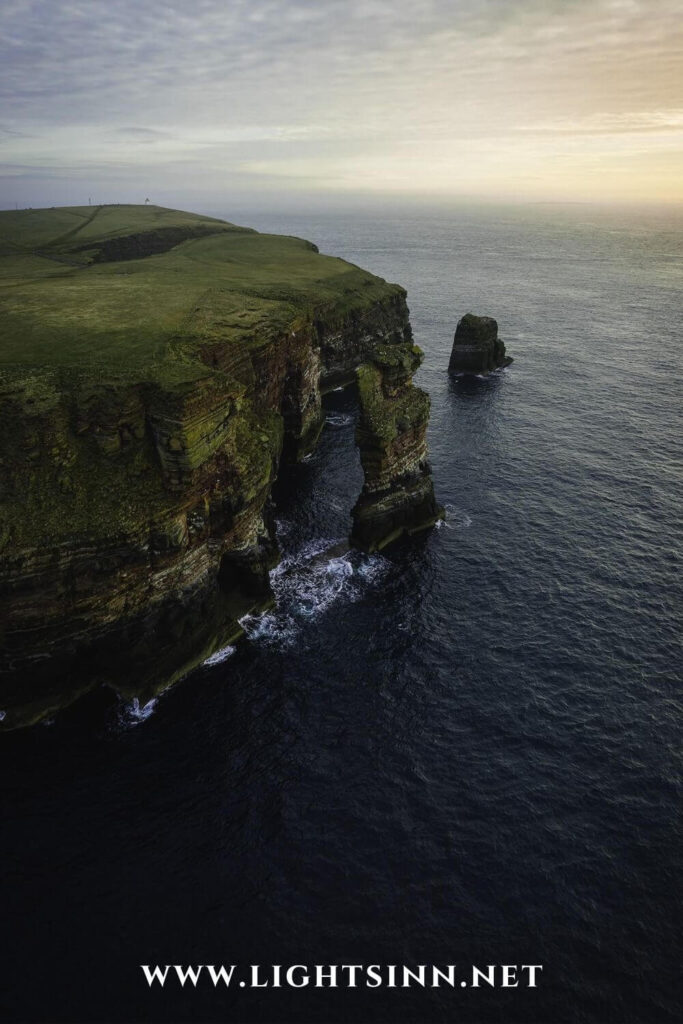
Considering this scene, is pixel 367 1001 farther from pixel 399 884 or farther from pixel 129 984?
pixel 129 984

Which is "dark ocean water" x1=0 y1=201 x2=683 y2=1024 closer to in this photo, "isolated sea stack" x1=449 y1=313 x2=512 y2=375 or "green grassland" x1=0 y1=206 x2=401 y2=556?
"green grassland" x1=0 y1=206 x2=401 y2=556

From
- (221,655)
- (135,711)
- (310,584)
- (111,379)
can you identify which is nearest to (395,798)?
(221,655)

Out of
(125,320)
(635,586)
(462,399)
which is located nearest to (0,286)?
(125,320)

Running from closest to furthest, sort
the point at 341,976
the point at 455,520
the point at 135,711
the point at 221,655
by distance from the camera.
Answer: the point at 341,976, the point at 135,711, the point at 221,655, the point at 455,520

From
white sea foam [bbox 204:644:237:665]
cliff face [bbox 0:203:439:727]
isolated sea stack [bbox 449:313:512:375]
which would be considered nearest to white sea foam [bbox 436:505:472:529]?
cliff face [bbox 0:203:439:727]

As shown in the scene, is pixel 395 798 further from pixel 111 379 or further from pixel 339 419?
pixel 339 419

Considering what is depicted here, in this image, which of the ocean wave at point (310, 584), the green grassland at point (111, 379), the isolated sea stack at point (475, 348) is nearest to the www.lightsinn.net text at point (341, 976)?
the ocean wave at point (310, 584)
